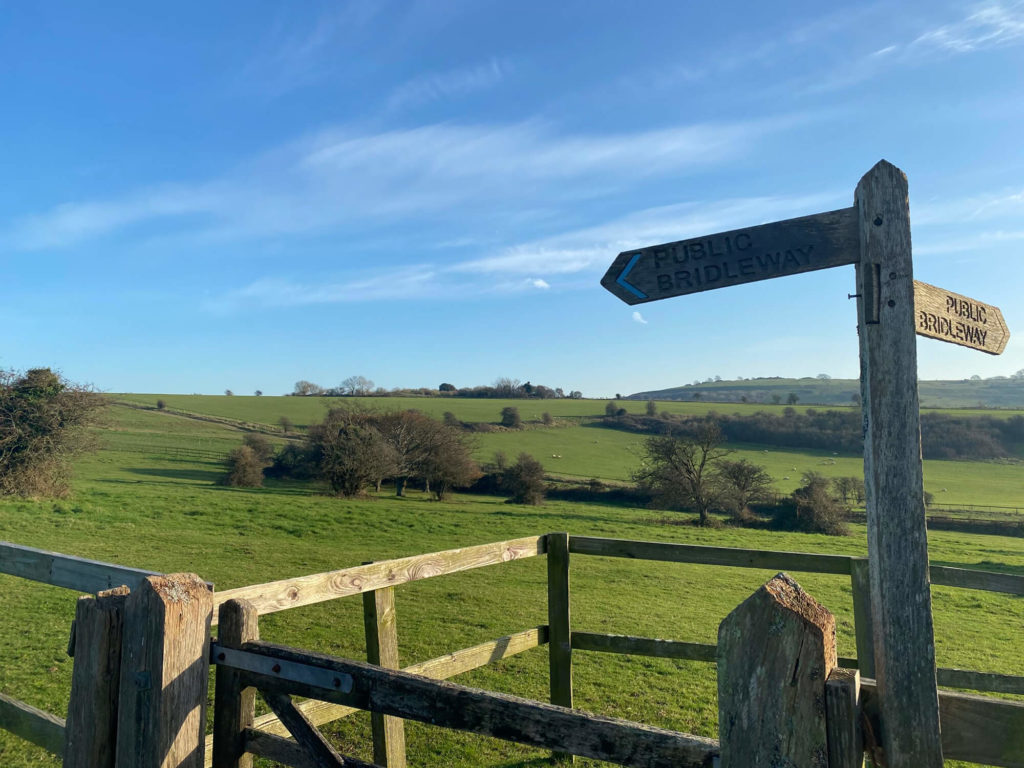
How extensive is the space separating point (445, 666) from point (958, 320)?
141 inches

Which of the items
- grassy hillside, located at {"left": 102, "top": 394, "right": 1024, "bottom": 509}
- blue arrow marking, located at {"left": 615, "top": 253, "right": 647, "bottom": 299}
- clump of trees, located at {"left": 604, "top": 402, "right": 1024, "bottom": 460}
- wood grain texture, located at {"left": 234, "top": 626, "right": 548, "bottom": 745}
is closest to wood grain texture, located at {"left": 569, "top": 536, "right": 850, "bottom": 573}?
wood grain texture, located at {"left": 234, "top": 626, "right": 548, "bottom": 745}

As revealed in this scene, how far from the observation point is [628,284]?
2977 mm

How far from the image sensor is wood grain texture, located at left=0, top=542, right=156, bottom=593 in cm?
321

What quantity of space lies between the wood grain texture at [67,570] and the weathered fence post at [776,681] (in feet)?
8.62

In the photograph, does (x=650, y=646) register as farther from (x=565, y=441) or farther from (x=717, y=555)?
(x=565, y=441)

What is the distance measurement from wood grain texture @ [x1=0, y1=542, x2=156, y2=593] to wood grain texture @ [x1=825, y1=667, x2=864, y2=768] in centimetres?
285

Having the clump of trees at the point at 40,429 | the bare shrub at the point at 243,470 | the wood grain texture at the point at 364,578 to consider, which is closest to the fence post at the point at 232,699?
the wood grain texture at the point at 364,578

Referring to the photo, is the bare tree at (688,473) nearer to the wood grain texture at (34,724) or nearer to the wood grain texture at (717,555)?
the wood grain texture at (717,555)

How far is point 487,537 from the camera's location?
2041cm

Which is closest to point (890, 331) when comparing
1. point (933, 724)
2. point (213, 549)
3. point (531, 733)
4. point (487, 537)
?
point (933, 724)

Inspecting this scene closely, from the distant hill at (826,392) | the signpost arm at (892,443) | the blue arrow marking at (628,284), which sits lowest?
the signpost arm at (892,443)

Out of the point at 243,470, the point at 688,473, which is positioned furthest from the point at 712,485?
the point at 243,470

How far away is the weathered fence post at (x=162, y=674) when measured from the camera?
234cm

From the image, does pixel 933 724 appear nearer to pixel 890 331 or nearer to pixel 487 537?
pixel 890 331
